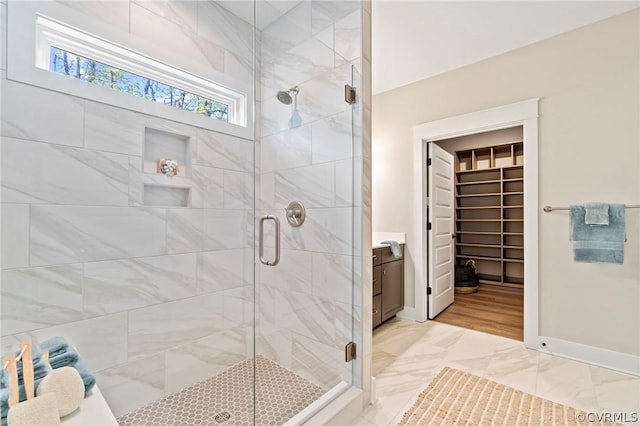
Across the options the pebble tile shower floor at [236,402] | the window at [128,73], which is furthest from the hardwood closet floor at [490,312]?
the window at [128,73]

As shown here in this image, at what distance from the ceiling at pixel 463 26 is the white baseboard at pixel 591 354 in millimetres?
2458

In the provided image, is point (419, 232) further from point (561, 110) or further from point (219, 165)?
point (219, 165)

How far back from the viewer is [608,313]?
2.15 metres

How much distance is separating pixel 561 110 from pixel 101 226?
3.34 m

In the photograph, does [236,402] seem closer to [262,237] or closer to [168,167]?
[262,237]

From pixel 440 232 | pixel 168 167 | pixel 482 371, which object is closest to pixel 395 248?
pixel 440 232

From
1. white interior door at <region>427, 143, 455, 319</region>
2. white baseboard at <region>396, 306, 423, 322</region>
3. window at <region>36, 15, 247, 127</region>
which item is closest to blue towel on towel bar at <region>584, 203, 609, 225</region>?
white interior door at <region>427, 143, 455, 319</region>

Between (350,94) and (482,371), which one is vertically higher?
(350,94)

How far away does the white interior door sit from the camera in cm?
314

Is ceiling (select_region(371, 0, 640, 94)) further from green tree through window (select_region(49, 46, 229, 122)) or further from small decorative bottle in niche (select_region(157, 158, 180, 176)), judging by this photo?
small decorative bottle in niche (select_region(157, 158, 180, 176))

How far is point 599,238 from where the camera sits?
2.13 meters

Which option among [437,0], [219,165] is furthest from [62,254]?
[437,0]

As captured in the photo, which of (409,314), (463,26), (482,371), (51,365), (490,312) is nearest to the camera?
(51,365)

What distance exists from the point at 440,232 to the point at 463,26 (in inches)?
78.1
